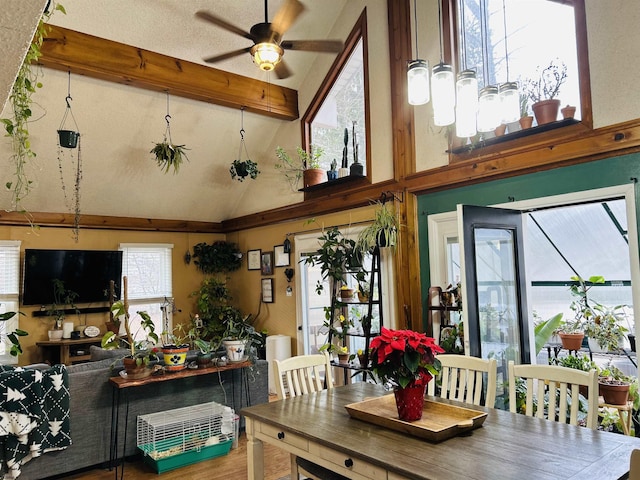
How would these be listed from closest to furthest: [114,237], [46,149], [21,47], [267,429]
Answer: [21,47] < [267,429] < [46,149] < [114,237]

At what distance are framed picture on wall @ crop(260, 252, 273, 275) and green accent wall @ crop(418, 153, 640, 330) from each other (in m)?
2.85

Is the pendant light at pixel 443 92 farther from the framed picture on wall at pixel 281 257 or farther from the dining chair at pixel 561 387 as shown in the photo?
the framed picture on wall at pixel 281 257

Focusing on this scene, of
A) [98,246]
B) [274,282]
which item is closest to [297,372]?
[274,282]

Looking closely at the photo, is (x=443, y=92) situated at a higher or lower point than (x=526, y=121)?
lower

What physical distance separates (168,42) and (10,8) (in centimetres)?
450

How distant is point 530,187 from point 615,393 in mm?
1635

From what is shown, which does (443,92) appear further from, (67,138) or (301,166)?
(301,166)

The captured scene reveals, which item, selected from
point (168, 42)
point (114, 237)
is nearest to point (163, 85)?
point (168, 42)

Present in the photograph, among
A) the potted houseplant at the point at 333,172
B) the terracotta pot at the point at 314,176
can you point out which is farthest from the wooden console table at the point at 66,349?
the potted houseplant at the point at 333,172

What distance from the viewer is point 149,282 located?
7188 millimetres

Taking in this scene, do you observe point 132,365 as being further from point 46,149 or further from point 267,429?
point 46,149

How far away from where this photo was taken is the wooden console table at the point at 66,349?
605cm

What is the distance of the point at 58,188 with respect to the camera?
602cm

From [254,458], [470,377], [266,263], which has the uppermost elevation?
[266,263]
